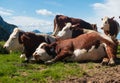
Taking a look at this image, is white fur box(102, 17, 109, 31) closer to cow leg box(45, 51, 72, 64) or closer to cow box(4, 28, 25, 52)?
cow box(4, 28, 25, 52)

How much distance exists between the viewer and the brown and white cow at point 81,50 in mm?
14695

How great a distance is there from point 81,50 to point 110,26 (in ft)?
36.2

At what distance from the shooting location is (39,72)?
517 inches

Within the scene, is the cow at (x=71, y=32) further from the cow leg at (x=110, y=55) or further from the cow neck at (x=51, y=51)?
the cow leg at (x=110, y=55)

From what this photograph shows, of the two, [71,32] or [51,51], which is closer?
[51,51]

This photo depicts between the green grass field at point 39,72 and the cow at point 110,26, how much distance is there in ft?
36.2

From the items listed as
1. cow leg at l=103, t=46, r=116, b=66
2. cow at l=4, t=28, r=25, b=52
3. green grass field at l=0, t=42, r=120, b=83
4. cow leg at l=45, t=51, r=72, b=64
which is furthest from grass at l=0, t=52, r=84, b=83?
cow at l=4, t=28, r=25, b=52

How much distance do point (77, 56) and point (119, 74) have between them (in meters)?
3.16

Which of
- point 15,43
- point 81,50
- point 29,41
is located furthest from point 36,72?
point 15,43

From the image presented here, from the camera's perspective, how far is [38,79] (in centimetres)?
1218

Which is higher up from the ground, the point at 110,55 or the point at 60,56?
the point at 110,55

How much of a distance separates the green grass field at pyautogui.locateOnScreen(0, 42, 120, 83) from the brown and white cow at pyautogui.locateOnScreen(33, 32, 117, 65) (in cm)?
53

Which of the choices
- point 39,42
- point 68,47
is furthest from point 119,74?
point 39,42

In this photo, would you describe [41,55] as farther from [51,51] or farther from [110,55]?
[110,55]
